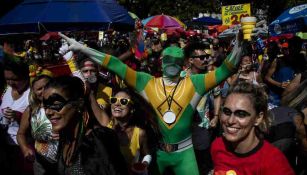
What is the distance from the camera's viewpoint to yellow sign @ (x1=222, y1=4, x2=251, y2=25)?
11.0m

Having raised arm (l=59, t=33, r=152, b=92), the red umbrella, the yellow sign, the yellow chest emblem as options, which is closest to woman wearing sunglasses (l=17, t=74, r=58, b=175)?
raised arm (l=59, t=33, r=152, b=92)

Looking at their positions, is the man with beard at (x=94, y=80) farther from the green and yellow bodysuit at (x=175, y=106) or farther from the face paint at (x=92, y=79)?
the green and yellow bodysuit at (x=175, y=106)

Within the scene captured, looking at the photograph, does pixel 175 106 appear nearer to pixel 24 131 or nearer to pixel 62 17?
pixel 24 131

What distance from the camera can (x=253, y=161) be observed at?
119 inches

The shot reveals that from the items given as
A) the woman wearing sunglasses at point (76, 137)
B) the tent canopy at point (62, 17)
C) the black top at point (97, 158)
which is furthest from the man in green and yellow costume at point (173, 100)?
the tent canopy at point (62, 17)

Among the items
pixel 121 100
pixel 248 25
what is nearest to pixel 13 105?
pixel 121 100

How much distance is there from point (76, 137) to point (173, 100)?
232cm

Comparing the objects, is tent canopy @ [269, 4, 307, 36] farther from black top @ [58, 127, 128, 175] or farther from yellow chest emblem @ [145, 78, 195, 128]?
black top @ [58, 127, 128, 175]

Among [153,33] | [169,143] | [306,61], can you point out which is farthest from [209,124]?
[153,33]

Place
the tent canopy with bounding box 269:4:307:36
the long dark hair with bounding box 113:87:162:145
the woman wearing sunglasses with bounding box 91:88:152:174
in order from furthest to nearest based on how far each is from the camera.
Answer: the tent canopy with bounding box 269:4:307:36, the long dark hair with bounding box 113:87:162:145, the woman wearing sunglasses with bounding box 91:88:152:174

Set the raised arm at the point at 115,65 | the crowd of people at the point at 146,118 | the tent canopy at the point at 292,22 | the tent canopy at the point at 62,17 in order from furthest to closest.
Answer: the tent canopy at the point at 292,22 < the tent canopy at the point at 62,17 < the raised arm at the point at 115,65 < the crowd of people at the point at 146,118

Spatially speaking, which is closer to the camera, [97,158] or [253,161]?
[97,158]

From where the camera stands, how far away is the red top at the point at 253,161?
2918 millimetres

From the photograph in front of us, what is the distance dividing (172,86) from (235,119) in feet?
6.73
